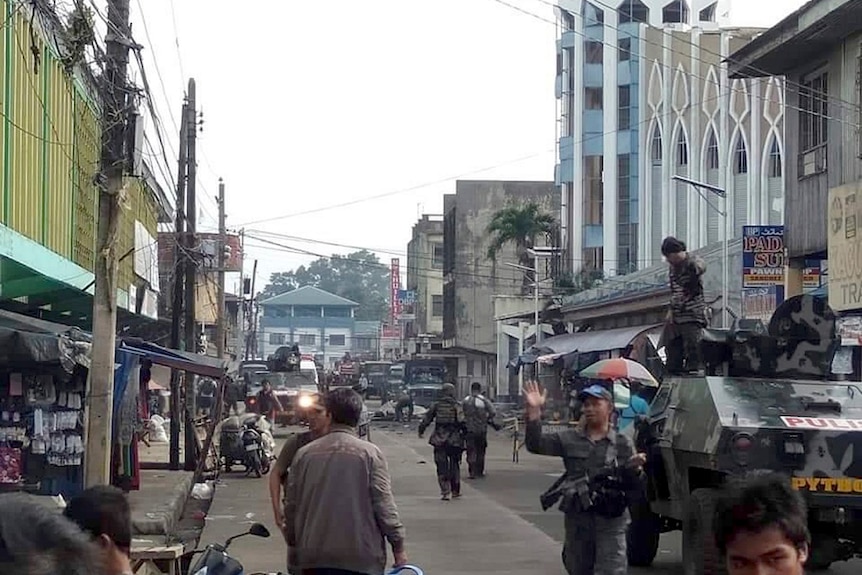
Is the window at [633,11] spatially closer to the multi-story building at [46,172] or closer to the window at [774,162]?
the window at [774,162]

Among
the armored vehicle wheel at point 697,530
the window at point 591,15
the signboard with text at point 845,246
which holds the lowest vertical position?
the armored vehicle wheel at point 697,530

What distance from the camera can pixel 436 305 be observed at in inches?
3720

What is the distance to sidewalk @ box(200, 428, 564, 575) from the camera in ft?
45.2

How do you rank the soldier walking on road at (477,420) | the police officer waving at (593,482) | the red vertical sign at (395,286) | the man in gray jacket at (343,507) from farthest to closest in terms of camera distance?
the red vertical sign at (395,286) → the soldier walking on road at (477,420) → the police officer waving at (593,482) → the man in gray jacket at (343,507)

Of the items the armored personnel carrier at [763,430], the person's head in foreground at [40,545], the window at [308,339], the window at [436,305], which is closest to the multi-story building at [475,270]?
the window at [436,305]

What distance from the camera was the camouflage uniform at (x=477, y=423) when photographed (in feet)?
78.4

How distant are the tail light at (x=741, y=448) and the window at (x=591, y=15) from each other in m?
49.4

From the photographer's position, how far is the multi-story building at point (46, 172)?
57.1ft

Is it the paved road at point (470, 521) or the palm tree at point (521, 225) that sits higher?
the palm tree at point (521, 225)

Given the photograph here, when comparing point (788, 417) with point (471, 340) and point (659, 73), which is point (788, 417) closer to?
point (659, 73)

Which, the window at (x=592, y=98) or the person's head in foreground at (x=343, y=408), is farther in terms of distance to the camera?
the window at (x=592, y=98)

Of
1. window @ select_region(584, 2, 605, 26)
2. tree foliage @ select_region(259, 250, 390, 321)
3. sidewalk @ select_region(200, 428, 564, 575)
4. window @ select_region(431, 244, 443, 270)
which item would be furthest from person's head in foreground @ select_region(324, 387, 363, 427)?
tree foliage @ select_region(259, 250, 390, 321)

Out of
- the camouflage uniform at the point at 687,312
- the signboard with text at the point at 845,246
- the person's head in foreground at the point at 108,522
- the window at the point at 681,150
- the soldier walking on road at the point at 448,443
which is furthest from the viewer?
the window at the point at 681,150

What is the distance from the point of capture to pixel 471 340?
76062 millimetres
